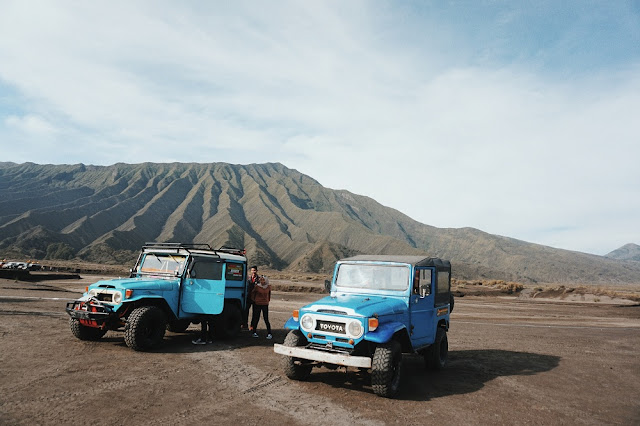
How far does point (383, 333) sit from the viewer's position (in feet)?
22.4

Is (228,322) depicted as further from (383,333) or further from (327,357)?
(383,333)

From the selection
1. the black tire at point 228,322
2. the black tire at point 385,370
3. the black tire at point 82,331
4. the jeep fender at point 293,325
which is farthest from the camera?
the black tire at point 228,322

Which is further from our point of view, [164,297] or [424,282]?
[164,297]

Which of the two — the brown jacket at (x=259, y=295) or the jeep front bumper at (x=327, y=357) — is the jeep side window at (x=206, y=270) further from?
the jeep front bumper at (x=327, y=357)

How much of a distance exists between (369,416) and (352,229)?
384 ft

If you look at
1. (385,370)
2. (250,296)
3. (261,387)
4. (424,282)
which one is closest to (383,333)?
(385,370)

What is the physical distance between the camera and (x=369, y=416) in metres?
6.07

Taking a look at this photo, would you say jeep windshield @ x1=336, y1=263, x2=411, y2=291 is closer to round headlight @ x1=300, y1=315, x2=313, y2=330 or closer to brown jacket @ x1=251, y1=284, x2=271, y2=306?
round headlight @ x1=300, y1=315, x2=313, y2=330

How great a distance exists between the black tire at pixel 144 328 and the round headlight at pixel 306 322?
395 cm

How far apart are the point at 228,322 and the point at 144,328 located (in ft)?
8.72

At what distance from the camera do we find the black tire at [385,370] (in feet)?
21.7

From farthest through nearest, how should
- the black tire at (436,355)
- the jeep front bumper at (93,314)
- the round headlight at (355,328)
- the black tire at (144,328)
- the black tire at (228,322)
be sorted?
the black tire at (228,322), the jeep front bumper at (93,314), the black tire at (144,328), the black tire at (436,355), the round headlight at (355,328)

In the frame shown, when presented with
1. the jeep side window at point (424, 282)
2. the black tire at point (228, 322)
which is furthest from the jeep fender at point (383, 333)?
the black tire at point (228, 322)

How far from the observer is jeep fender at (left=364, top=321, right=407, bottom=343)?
22.0 feet
